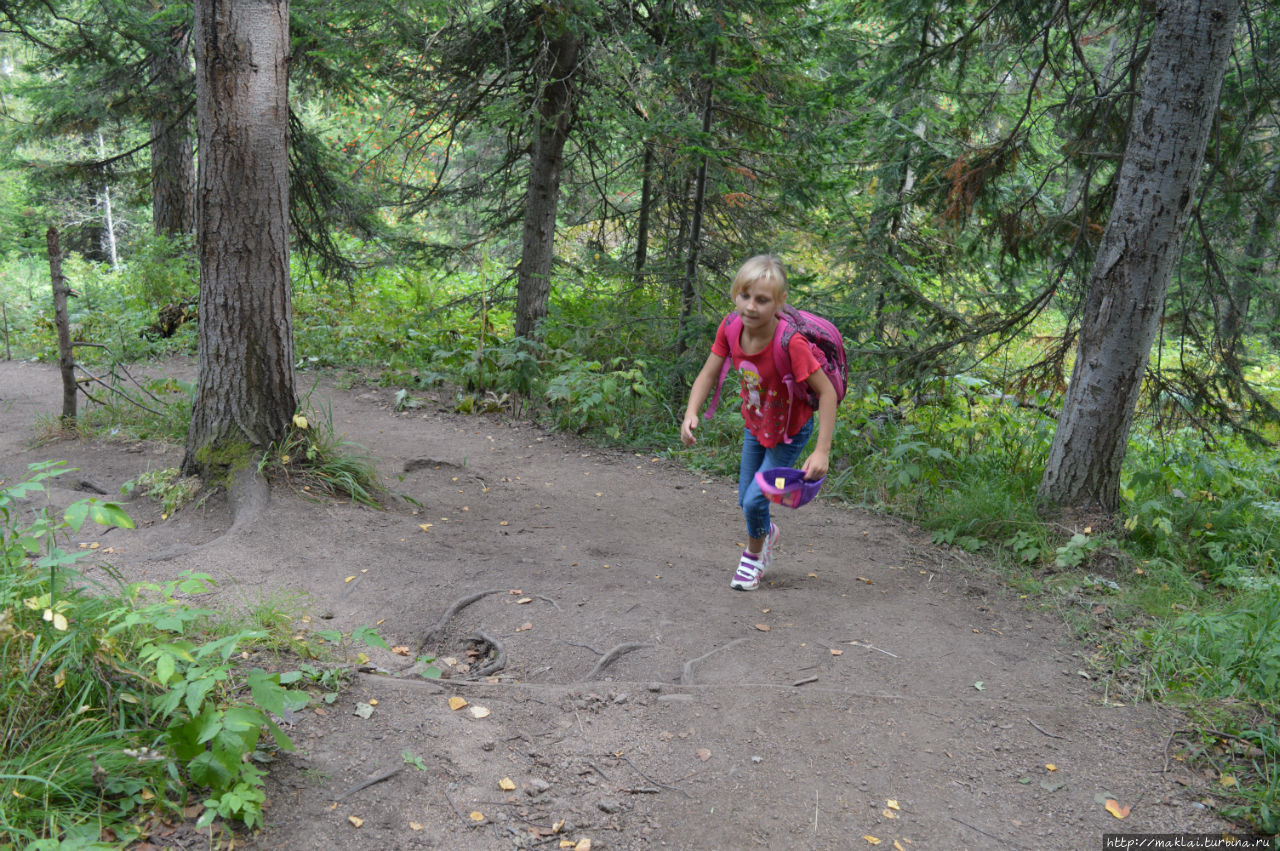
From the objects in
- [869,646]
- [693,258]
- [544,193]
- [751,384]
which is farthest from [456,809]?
[544,193]

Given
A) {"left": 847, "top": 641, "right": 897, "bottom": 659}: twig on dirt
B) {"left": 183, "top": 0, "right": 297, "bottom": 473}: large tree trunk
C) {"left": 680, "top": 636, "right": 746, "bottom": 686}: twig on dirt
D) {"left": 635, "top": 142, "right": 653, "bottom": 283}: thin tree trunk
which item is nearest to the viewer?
{"left": 680, "top": 636, "right": 746, "bottom": 686}: twig on dirt

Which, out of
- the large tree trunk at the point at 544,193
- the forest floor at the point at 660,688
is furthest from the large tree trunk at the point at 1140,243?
the large tree trunk at the point at 544,193

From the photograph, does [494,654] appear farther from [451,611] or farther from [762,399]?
[762,399]

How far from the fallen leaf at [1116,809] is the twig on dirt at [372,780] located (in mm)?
2646

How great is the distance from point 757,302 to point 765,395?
2.08 feet

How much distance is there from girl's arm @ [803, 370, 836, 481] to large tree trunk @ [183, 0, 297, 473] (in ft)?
12.6

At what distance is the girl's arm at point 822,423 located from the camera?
4.10 meters

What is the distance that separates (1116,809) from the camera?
9.26 feet

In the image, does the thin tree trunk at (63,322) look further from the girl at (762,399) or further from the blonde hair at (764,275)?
the blonde hair at (764,275)

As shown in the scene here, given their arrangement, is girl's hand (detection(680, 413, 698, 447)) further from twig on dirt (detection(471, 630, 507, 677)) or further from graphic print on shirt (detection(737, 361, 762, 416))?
twig on dirt (detection(471, 630, 507, 677))

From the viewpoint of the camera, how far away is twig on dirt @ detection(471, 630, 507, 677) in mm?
3893

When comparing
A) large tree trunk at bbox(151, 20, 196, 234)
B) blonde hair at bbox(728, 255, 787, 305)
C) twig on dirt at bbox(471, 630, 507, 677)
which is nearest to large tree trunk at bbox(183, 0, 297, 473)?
twig on dirt at bbox(471, 630, 507, 677)

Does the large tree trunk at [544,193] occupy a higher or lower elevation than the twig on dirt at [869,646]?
higher

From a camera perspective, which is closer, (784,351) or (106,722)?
(106,722)
